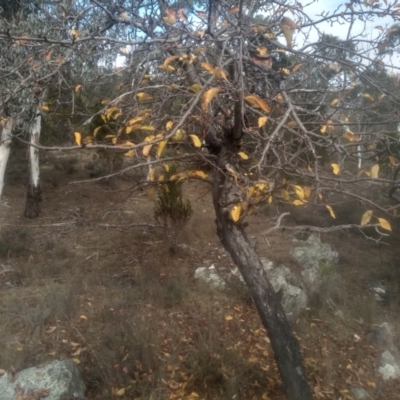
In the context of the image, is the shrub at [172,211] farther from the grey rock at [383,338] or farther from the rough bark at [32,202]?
the rough bark at [32,202]

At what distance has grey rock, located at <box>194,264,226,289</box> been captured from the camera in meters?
6.36

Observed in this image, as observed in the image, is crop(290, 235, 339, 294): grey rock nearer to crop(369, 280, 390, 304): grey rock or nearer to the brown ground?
the brown ground

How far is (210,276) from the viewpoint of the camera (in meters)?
6.52

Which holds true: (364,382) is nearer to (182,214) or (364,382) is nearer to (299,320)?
(299,320)

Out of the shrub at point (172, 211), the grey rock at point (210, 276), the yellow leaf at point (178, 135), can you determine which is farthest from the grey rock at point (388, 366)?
the shrub at point (172, 211)

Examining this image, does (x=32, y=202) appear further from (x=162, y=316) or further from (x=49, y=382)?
(x=49, y=382)

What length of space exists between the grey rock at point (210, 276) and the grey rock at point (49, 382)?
241 cm

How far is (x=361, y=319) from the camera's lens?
5.77 m

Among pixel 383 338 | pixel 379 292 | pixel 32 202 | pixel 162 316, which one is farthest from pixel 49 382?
pixel 32 202

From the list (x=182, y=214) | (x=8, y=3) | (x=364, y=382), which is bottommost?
(x=364, y=382)

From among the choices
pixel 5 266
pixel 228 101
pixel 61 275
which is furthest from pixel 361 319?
pixel 5 266

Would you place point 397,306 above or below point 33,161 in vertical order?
below

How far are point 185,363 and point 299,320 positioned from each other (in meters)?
1.60

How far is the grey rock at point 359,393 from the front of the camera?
4375 mm
